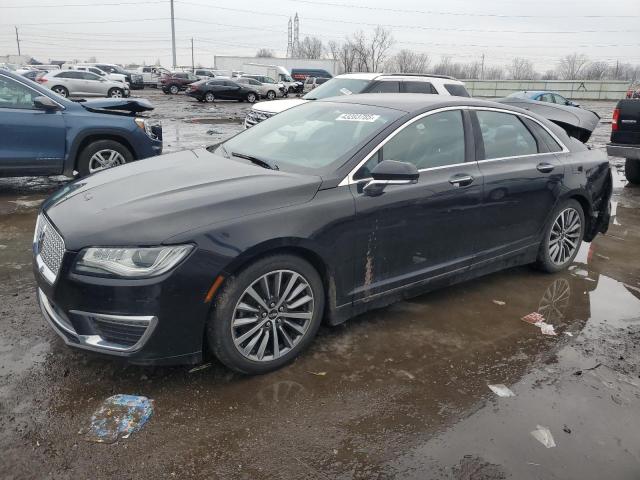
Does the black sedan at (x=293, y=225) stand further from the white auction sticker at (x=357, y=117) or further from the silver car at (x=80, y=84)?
the silver car at (x=80, y=84)

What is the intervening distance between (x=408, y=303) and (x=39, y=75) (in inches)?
1231

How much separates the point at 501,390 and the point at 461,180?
154 centimetres

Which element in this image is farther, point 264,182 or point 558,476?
point 264,182

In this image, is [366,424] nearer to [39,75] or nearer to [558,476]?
[558,476]

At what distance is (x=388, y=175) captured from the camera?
334cm

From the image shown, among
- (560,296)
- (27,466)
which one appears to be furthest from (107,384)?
(560,296)

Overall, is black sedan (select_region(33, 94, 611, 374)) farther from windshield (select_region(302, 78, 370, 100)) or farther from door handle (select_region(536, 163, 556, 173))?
windshield (select_region(302, 78, 370, 100))

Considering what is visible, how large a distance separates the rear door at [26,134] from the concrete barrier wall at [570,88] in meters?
42.7

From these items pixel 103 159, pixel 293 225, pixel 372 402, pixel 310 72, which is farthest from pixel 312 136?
pixel 310 72

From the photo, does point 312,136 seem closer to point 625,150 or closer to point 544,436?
point 544,436

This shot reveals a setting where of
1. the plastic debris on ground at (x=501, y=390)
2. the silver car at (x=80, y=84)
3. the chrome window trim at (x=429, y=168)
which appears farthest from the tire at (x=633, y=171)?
the silver car at (x=80, y=84)

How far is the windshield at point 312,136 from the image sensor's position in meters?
3.60

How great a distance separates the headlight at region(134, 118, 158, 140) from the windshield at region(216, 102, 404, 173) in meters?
3.69

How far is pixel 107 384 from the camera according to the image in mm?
3012
